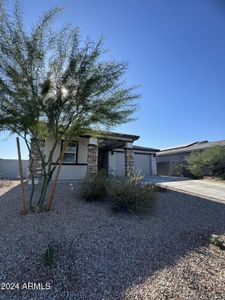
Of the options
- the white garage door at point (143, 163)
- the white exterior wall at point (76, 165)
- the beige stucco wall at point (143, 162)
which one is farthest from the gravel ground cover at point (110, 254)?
the white garage door at point (143, 163)

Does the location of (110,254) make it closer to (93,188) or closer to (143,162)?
(93,188)

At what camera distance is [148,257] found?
11.0ft

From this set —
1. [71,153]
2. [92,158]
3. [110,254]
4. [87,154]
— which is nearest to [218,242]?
[110,254]

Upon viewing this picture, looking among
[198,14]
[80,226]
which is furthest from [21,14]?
[80,226]

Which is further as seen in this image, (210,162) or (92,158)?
(210,162)

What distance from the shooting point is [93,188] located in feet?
21.0

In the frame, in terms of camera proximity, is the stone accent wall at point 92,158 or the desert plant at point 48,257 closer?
the desert plant at point 48,257

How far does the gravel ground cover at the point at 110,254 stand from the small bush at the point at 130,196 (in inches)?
10.9

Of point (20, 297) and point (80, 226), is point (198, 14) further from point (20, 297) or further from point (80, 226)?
point (20, 297)

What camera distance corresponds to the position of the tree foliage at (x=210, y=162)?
49.5 ft

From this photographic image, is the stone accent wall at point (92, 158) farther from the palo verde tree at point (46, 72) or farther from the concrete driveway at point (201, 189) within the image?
the palo verde tree at point (46, 72)

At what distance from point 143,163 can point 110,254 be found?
15812mm

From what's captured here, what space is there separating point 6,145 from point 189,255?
19.7 ft

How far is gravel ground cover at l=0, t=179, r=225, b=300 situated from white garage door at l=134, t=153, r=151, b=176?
1270 centimetres
